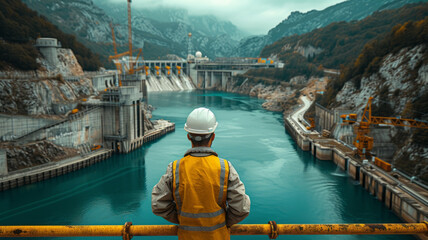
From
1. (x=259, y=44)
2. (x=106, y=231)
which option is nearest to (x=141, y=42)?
(x=259, y=44)

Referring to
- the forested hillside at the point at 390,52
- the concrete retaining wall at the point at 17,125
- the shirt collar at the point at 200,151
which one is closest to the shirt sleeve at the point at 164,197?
the shirt collar at the point at 200,151

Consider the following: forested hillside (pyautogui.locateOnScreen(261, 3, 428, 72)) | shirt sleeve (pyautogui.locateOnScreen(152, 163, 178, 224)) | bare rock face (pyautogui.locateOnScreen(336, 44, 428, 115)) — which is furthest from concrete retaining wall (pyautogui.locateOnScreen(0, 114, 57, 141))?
forested hillside (pyautogui.locateOnScreen(261, 3, 428, 72))

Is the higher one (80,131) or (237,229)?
(237,229)

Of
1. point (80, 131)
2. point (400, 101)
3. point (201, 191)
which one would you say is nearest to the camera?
point (201, 191)

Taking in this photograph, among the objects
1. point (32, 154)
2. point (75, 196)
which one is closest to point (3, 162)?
point (32, 154)

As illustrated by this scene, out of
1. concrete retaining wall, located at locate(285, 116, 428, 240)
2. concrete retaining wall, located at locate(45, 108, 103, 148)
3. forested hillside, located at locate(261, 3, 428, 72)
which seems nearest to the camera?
concrete retaining wall, located at locate(285, 116, 428, 240)

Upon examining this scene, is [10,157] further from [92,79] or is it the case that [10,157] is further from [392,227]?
[392,227]

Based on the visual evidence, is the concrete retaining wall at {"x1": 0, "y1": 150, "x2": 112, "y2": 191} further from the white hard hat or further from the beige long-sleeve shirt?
the white hard hat

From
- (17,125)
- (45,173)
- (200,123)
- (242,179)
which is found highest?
(200,123)

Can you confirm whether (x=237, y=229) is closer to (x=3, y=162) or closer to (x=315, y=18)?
(x=3, y=162)
